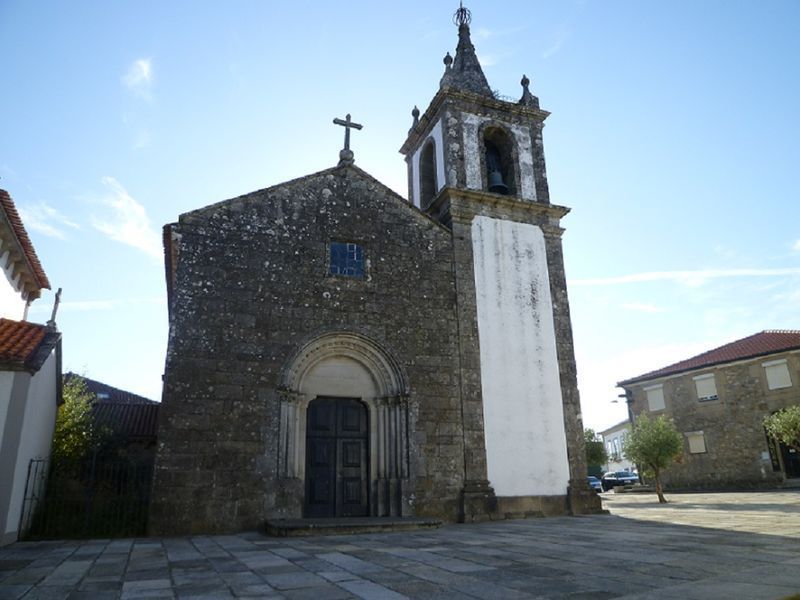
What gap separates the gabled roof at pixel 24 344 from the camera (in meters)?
8.19

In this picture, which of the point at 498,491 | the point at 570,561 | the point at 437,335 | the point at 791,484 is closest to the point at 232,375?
the point at 437,335

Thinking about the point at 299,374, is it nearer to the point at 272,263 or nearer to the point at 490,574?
the point at 272,263

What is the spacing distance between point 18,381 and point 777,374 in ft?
87.8

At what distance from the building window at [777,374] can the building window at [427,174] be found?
18166 millimetres

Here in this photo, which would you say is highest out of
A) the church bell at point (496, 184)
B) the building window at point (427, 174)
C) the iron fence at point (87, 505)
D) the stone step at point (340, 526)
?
the building window at point (427, 174)

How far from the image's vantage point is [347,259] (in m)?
12.0

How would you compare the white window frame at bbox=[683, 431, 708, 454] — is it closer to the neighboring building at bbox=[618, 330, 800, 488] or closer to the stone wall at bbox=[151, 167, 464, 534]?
the neighboring building at bbox=[618, 330, 800, 488]

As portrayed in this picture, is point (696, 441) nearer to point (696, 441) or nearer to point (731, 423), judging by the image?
point (696, 441)

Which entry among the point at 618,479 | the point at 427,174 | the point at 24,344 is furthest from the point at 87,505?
the point at 618,479

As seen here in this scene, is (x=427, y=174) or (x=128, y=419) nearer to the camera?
(x=427, y=174)

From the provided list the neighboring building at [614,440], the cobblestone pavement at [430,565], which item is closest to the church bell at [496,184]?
the cobblestone pavement at [430,565]

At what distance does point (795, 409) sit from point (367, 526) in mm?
18671

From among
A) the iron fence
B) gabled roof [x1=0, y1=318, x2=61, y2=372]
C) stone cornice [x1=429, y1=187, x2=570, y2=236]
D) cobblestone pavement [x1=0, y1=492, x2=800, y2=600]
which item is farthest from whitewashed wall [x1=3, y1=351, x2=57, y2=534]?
stone cornice [x1=429, y1=187, x2=570, y2=236]

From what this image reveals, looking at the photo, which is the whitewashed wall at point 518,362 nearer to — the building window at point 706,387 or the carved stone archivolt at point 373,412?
the carved stone archivolt at point 373,412
